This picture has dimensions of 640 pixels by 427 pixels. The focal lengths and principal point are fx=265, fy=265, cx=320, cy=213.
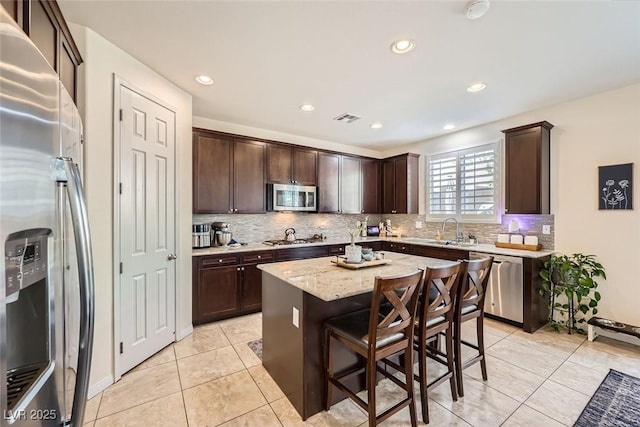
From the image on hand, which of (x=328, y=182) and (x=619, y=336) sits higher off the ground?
(x=328, y=182)

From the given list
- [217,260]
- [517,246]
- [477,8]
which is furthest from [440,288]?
[217,260]

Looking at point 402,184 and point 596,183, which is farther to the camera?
point 402,184

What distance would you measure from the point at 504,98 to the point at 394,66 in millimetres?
1666

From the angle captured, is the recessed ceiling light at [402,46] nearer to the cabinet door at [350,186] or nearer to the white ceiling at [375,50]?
the white ceiling at [375,50]

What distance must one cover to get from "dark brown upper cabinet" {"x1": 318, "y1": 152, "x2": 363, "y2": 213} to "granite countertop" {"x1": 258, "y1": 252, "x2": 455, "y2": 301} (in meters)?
2.27

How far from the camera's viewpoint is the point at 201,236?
11.8 feet

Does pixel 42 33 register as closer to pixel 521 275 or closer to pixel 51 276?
pixel 51 276

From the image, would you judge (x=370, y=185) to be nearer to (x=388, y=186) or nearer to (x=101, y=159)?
(x=388, y=186)

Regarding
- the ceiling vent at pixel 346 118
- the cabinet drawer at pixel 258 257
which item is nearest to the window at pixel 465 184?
the ceiling vent at pixel 346 118

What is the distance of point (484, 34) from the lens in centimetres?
205

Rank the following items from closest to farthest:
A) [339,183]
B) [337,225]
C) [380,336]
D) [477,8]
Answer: [380,336]
[477,8]
[339,183]
[337,225]

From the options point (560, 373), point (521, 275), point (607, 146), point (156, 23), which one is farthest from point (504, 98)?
point (156, 23)

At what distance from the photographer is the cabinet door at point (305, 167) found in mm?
4492

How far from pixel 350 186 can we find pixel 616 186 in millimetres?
3527
